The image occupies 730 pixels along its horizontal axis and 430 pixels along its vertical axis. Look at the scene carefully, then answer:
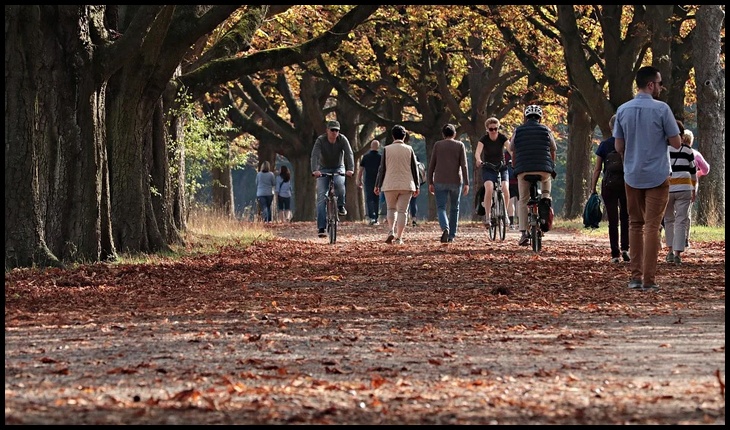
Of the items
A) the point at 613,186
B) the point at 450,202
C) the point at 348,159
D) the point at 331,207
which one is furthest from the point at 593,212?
the point at 331,207

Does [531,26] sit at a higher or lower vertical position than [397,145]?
higher

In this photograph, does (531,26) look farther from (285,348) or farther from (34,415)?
(34,415)

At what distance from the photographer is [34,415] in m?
6.18

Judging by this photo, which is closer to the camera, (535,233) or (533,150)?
(533,150)

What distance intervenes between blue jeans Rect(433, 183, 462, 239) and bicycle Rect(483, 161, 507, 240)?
0.59 metres

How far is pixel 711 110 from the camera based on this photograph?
29.0 m

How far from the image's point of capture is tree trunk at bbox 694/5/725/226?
2836 cm

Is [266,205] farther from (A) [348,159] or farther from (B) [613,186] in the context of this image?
(B) [613,186]

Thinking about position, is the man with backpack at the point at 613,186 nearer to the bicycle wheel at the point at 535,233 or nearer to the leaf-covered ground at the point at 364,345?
the leaf-covered ground at the point at 364,345

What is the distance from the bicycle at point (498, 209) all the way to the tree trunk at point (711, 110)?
6365mm

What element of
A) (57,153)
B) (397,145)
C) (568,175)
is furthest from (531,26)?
(57,153)

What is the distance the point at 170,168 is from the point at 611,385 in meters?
15.7

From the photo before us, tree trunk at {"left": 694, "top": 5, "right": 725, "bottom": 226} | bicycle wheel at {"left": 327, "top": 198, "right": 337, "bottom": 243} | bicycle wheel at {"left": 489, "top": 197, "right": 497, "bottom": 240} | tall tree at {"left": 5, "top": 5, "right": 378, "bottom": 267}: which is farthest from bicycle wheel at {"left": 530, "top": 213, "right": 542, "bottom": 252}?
tree trunk at {"left": 694, "top": 5, "right": 725, "bottom": 226}

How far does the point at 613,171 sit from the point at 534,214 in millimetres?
2915
